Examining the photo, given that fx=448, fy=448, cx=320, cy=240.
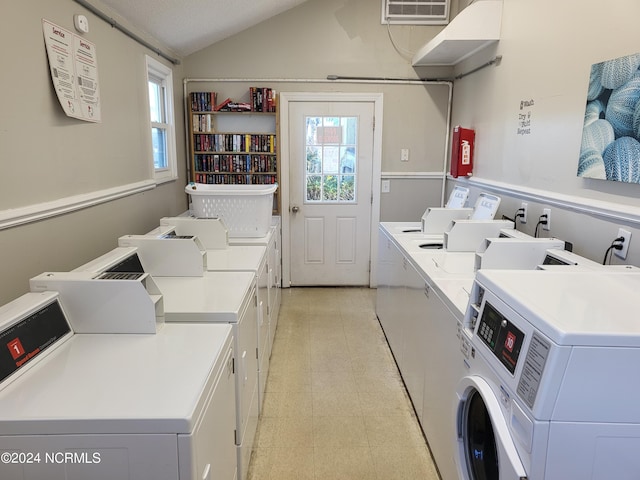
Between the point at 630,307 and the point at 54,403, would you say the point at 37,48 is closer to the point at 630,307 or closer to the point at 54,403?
the point at 54,403

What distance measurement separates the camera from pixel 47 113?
6.44 ft

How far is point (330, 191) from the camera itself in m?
4.62

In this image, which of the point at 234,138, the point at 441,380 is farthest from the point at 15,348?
the point at 234,138

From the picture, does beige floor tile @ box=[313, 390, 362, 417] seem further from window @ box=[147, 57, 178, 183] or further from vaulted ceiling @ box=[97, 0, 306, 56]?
vaulted ceiling @ box=[97, 0, 306, 56]

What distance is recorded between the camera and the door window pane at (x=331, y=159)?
448 cm

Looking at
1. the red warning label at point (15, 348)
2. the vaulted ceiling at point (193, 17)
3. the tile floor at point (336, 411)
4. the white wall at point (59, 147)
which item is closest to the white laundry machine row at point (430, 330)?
the tile floor at point (336, 411)

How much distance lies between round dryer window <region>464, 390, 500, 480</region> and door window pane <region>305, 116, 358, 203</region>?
3.23 m

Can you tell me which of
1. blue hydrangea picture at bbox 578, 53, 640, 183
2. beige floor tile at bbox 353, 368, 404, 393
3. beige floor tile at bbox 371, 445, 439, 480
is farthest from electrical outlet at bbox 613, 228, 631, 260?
beige floor tile at bbox 353, 368, 404, 393

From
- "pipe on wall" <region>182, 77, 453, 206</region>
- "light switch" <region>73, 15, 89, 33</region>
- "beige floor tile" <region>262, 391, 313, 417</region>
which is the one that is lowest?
"beige floor tile" <region>262, 391, 313, 417</region>

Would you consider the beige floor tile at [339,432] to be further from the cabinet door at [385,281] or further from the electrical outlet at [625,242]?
the electrical outlet at [625,242]

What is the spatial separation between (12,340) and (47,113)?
1.17m

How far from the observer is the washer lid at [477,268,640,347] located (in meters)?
1.05

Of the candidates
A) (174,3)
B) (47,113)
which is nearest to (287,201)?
(174,3)

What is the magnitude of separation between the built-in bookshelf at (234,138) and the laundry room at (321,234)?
0.07 feet
